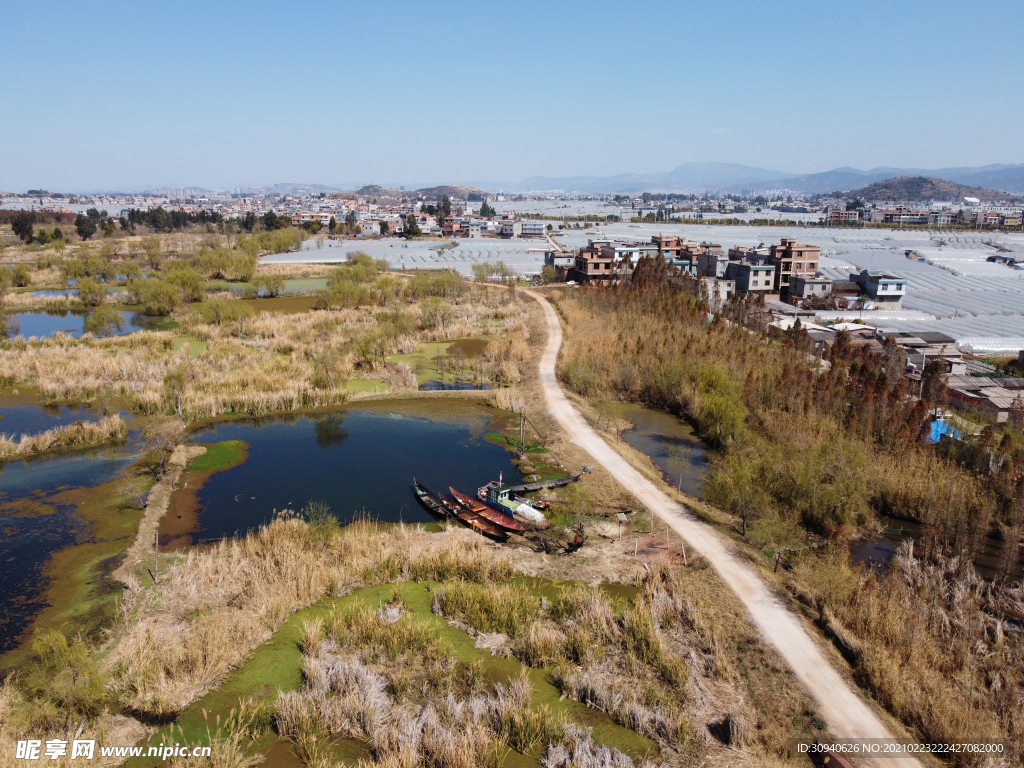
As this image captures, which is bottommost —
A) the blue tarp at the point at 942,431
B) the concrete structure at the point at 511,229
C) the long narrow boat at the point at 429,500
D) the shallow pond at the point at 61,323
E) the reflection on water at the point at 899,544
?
the reflection on water at the point at 899,544

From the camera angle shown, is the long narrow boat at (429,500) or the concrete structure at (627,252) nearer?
the long narrow boat at (429,500)

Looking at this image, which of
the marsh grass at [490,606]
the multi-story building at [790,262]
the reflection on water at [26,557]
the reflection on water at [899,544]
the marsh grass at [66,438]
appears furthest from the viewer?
the multi-story building at [790,262]

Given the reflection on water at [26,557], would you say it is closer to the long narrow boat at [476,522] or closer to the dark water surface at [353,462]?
the dark water surface at [353,462]

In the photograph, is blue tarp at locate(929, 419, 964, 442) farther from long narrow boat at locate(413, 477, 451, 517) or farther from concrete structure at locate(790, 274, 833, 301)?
concrete structure at locate(790, 274, 833, 301)

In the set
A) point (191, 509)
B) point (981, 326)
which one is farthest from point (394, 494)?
point (981, 326)

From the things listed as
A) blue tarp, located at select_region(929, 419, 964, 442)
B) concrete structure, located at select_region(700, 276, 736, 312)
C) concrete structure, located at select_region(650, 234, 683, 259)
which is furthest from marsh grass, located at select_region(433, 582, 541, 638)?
concrete structure, located at select_region(650, 234, 683, 259)

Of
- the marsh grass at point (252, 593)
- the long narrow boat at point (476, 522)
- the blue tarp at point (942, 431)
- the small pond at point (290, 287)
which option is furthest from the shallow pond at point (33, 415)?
the blue tarp at point (942, 431)
